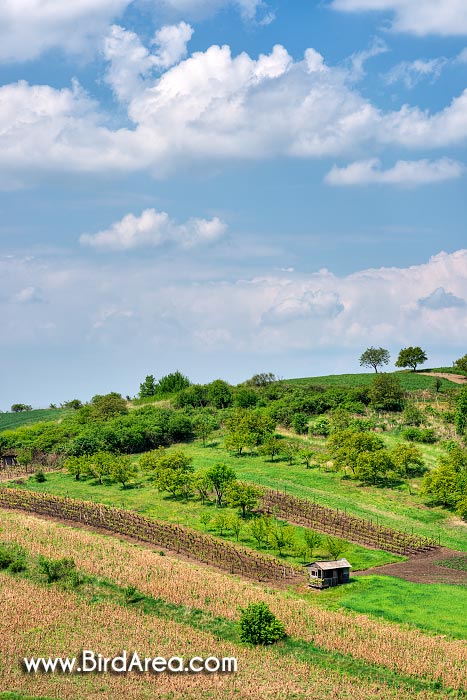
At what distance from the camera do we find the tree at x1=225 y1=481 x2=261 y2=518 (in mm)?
78562

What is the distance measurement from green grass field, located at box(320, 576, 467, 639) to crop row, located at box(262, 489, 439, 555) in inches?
416

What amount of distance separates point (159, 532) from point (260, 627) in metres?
29.5

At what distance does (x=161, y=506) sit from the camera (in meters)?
86.2

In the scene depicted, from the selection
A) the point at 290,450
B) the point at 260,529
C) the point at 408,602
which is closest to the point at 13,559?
the point at 260,529

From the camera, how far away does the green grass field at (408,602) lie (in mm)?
49062

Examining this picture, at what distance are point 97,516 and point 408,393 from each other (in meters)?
90.7

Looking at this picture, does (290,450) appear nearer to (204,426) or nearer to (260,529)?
(204,426)

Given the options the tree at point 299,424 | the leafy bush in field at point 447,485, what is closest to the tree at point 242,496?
the leafy bush in field at point 447,485

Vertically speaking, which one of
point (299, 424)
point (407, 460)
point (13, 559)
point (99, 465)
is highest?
point (299, 424)

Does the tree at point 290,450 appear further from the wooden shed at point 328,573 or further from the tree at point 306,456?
the wooden shed at point 328,573

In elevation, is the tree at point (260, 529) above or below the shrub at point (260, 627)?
above

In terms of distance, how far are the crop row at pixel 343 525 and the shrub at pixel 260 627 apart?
91.2 ft

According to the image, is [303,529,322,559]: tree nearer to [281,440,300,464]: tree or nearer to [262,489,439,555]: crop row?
[262,489,439,555]: crop row

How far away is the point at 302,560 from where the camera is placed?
66375mm
